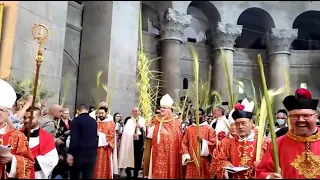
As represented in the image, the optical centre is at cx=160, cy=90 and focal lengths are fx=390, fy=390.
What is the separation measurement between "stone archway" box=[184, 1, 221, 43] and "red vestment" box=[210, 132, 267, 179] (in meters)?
11.4

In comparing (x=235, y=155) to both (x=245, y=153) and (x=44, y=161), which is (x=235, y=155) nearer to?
(x=245, y=153)

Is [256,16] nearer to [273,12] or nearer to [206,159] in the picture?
[273,12]

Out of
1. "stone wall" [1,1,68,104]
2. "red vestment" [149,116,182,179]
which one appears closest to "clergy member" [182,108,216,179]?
"red vestment" [149,116,182,179]

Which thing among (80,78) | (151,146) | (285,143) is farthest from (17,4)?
(285,143)

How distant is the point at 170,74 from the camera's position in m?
13.7

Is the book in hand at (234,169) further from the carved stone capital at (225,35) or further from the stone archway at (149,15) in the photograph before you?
the stone archway at (149,15)

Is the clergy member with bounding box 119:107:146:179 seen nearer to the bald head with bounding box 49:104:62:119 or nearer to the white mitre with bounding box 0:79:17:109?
the bald head with bounding box 49:104:62:119

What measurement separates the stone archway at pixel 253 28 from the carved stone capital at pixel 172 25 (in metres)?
3.46

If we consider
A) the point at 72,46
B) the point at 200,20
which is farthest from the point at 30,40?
the point at 200,20

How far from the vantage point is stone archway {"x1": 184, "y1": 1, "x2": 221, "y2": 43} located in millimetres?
15680

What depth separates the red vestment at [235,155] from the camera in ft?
14.1

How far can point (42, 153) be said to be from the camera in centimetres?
368

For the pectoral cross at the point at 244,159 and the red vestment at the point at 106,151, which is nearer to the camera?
the pectoral cross at the point at 244,159

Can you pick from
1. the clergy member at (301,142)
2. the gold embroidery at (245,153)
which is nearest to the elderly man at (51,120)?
the gold embroidery at (245,153)
